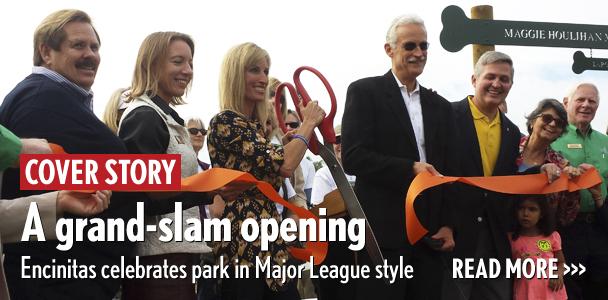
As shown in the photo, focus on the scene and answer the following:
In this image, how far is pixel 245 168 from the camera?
13.7 ft

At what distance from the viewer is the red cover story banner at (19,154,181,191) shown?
3.24 metres

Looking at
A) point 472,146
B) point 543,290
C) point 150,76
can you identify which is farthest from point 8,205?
point 543,290

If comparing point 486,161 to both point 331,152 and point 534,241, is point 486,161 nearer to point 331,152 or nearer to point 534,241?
point 534,241

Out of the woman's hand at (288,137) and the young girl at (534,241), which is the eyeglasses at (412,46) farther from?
the young girl at (534,241)

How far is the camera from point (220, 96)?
4422 millimetres

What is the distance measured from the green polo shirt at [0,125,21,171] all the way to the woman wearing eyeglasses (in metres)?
3.38

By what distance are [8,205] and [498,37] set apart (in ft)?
17.7

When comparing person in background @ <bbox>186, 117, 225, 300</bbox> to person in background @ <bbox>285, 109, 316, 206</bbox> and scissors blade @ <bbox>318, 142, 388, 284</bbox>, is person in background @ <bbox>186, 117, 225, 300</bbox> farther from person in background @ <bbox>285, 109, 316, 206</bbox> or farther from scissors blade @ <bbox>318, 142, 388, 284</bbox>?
person in background @ <bbox>285, 109, 316, 206</bbox>

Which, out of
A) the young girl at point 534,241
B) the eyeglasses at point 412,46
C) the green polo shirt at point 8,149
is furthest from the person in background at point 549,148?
the green polo shirt at point 8,149

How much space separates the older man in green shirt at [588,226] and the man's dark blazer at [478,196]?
27.7 inches

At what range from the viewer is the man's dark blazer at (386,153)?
174 inches

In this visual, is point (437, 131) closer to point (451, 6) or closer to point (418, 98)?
point (418, 98)

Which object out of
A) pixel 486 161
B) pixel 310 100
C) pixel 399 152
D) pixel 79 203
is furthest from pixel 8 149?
pixel 486 161

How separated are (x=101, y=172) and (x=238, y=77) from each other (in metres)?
1.13
